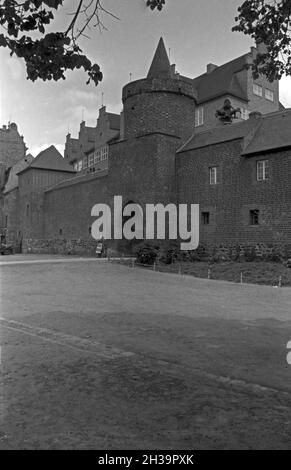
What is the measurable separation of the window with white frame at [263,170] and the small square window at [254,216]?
1823mm

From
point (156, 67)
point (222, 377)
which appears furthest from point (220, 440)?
point (156, 67)

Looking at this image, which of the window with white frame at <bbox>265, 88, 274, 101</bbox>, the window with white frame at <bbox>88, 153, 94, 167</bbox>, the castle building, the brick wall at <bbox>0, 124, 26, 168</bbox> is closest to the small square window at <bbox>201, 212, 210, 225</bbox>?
the castle building

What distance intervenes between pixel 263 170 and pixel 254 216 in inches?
103

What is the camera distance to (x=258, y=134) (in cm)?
2691

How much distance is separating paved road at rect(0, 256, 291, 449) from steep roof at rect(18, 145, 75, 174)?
128ft

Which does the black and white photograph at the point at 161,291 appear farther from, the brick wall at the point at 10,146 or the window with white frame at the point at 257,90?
the brick wall at the point at 10,146

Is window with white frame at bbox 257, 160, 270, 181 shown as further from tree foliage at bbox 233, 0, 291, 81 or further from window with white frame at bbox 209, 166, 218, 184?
tree foliage at bbox 233, 0, 291, 81

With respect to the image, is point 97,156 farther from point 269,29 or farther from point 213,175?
point 269,29

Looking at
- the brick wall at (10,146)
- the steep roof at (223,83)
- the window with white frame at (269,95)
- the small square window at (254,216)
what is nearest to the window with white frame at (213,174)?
the small square window at (254,216)

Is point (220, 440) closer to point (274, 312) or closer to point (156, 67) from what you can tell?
point (274, 312)

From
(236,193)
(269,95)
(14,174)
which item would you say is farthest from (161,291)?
(14,174)

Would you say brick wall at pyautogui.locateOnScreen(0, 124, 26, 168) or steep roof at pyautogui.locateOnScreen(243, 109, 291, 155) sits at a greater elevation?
brick wall at pyautogui.locateOnScreen(0, 124, 26, 168)

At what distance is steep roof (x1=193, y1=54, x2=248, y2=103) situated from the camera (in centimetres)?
4400

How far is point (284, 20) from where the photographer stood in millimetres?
8352
